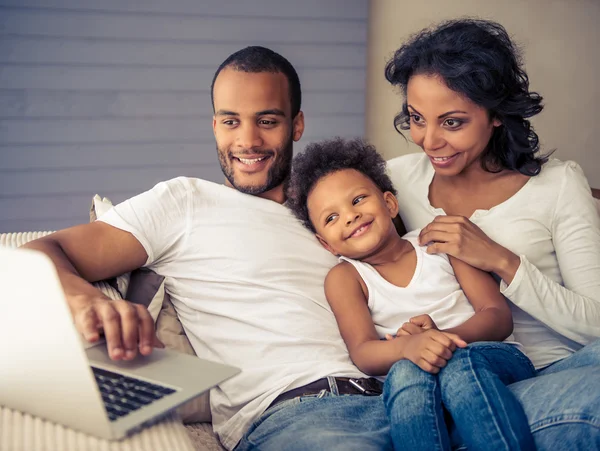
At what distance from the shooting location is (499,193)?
173 cm

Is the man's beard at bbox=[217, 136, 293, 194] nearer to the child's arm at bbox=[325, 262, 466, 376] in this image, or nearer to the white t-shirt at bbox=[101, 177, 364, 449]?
the white t-shirt at bbox=[101, 177, 364, 449]

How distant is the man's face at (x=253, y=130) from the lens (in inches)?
65.7

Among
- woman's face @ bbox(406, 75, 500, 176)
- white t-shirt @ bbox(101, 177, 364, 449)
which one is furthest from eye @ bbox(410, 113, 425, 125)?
white t-shirt @ bbox(101, 177, 364, 449)

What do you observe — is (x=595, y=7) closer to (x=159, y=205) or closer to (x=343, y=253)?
(x=343, y=253)

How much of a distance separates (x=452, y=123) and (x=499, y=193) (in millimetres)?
224

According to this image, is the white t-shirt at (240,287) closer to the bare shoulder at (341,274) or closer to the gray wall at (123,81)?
the bare shoulder at (341,274)

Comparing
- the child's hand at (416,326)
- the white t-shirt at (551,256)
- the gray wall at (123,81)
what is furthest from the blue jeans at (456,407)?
the gray wall at (123,81)

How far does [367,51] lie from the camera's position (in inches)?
143

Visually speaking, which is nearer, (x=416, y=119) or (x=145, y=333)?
(x=145, y=333)

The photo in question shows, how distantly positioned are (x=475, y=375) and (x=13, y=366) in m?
0.75

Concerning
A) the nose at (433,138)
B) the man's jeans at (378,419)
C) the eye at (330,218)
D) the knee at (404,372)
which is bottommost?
the man's jeans at (378,419)

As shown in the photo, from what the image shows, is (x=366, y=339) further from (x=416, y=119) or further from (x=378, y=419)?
(x=416, y=119)

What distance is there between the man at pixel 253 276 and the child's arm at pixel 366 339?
0.04 m

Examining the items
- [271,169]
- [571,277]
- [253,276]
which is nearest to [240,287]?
[253,276]
